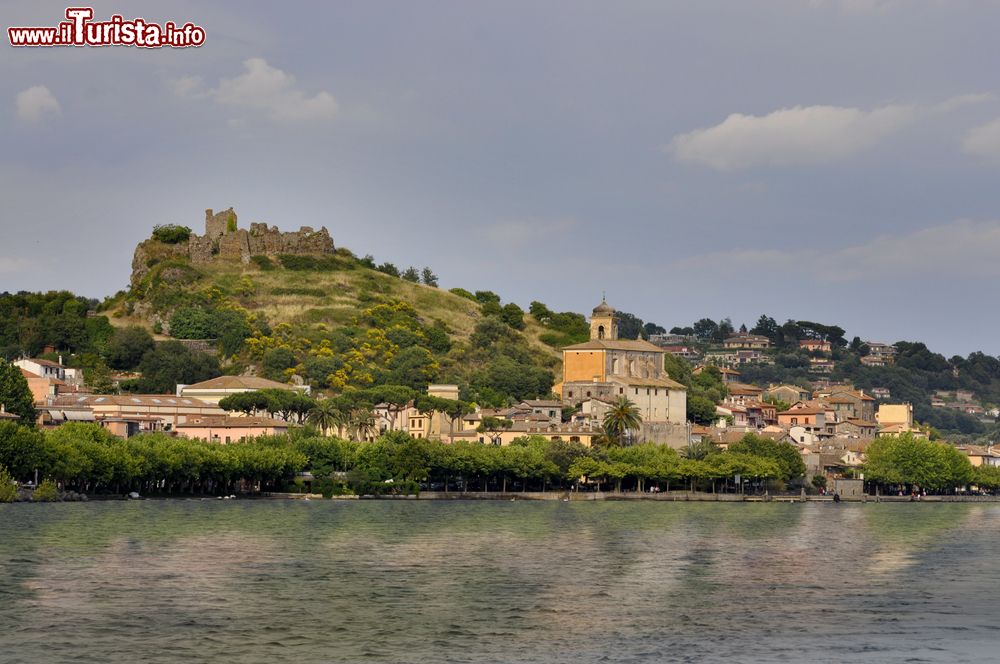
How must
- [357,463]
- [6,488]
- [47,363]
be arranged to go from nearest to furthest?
[6,488] → [357,463] → [47,363]

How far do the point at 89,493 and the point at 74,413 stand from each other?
2888cm

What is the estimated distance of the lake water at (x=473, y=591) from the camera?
38.7 meters

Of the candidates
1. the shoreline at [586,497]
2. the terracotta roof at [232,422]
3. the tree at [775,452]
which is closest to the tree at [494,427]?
the shoreline at [586,497]

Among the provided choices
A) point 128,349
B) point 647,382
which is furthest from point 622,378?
point 128,349

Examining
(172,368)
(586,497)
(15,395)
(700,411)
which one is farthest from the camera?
(700,411)

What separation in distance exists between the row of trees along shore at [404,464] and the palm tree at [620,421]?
391cm

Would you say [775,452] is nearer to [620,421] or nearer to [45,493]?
[620,421]

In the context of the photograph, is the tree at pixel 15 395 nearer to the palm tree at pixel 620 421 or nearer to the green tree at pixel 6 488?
the green tree at pixel 6 488

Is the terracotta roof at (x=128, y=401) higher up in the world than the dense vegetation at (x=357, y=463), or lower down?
higher up

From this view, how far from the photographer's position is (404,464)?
12219cm

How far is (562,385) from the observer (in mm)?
168875

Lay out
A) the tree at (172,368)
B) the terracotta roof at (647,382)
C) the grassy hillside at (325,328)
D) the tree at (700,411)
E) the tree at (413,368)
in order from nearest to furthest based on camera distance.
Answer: the tree at (172,368) → the terracotta roof at (647,382) → the tree at (413,368) → the grassy hillside at (325,328) → the tree at (700,411)

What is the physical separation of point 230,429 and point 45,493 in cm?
3860

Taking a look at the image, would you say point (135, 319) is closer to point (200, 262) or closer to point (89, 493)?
point (200, 262)
